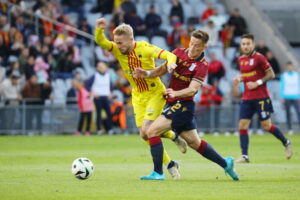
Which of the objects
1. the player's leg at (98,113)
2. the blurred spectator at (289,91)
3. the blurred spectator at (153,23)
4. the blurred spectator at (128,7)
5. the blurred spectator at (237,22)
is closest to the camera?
the player's leg at (98,113)

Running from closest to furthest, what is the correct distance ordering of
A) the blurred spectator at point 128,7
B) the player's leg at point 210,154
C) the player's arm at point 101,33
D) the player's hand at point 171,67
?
1. the player's hand at point 171,67
2. the player's leg at point 210,154
3. the player's arm at point 101,33
4. the blurred spectator at point 128,7

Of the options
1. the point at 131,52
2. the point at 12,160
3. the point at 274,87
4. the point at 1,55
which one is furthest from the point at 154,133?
the point at 274,87

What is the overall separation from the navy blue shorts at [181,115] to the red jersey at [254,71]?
471 cm

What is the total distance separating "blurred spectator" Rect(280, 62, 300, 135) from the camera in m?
28.1

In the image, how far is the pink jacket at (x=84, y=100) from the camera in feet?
87.2

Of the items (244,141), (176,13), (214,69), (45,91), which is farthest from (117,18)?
(244,141)

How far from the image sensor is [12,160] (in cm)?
1620

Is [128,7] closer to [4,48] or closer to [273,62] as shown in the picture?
[4,48]

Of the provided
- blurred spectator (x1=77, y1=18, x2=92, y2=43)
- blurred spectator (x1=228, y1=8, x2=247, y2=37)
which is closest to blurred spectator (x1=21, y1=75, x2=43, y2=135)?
blurred spectator (x1=77, y1=18, x2=92, y2=43)

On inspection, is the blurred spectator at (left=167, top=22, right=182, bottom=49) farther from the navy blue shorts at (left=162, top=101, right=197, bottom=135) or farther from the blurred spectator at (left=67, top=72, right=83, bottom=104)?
the navy blue shorts at (left=162, top=101, right=197, bottom=135)

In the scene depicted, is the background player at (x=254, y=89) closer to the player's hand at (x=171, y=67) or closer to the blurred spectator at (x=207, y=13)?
the player's hand at (x=171, y=67)

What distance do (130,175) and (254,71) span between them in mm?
4834

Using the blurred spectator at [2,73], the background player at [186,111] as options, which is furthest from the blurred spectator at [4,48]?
the background player at [186,111]

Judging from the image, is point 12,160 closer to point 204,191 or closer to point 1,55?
point 204,191
